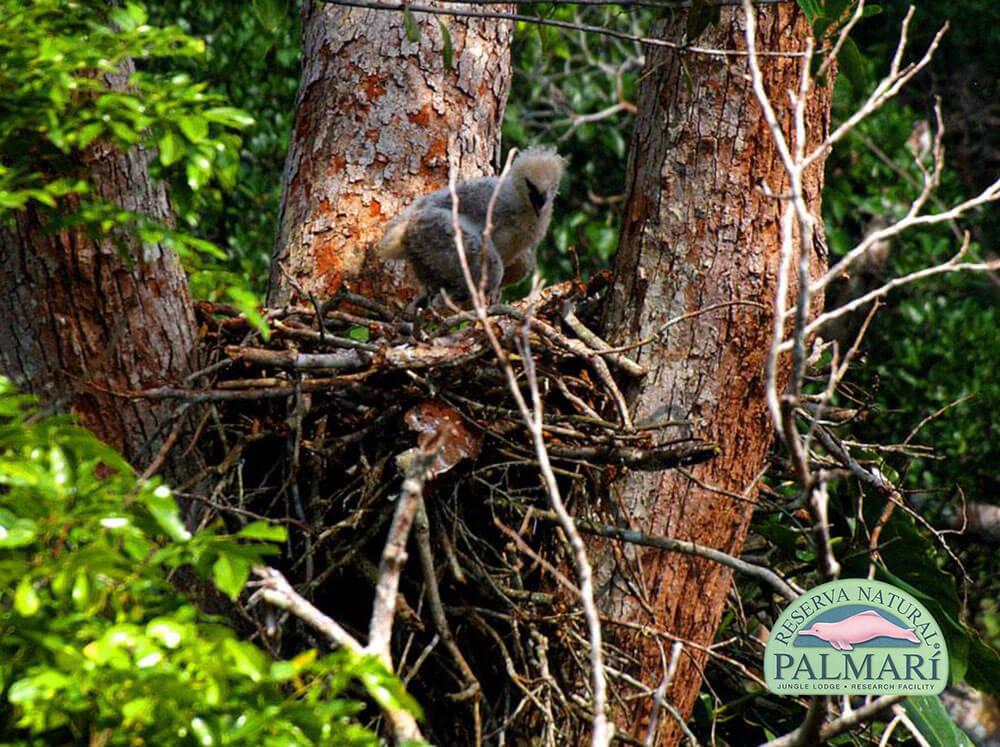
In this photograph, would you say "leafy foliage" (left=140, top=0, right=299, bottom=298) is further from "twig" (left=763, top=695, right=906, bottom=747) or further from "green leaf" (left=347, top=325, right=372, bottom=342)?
"twig" (left=763, top=695, right=906, bottom=747)

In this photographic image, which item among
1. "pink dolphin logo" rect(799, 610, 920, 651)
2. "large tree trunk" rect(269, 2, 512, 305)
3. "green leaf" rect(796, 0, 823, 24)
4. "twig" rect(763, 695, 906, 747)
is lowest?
"pink dolphin logo" rect(799, 610, 920, 651)

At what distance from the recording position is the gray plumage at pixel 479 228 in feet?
14.5

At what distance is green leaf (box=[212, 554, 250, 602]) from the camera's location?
223 cm

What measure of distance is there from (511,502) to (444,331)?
22.0 inches

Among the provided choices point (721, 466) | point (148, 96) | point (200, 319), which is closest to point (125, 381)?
point (200, 319)

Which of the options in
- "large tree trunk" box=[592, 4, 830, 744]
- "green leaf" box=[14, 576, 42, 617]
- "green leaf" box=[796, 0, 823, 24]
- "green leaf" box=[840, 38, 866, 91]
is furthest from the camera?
"large tree trunk" box=[592, 4, 830, 744]

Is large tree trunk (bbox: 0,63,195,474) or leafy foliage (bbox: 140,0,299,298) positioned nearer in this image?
large tree trunk (bbox: 0,63,195,474)

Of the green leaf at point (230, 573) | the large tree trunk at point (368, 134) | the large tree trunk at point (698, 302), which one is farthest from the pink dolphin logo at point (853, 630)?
the large tree trunk at point (368, 134)

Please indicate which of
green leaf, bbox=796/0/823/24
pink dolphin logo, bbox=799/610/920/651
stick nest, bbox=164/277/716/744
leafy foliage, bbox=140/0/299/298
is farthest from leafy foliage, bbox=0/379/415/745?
leafy foliage, bbox=140/0/299/298

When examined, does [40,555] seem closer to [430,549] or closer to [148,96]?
[148,96]

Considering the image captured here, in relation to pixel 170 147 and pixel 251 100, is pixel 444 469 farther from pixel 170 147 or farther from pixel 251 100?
pixel 251 100

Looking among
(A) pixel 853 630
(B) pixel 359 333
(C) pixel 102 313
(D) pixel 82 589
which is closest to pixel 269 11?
(C) pixel 102 313

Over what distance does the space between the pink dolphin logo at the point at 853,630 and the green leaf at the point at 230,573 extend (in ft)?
5.39

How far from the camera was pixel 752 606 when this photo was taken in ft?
15.3
